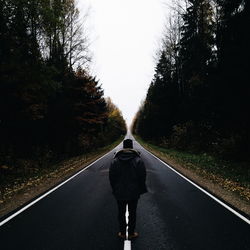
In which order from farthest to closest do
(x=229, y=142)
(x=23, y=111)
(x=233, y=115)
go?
(x=229, y=142) < (x=233, y=115) < (x=23, y=111)

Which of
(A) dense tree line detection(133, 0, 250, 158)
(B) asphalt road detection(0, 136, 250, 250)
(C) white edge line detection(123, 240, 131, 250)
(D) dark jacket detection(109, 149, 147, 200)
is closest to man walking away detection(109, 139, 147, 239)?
(D) dark jacket detection(109, 149, 147, 200)

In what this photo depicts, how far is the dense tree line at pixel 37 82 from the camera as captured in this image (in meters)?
13.9

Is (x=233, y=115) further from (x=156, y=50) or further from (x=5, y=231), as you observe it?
(x=156, y=50)

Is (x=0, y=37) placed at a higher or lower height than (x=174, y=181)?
higher

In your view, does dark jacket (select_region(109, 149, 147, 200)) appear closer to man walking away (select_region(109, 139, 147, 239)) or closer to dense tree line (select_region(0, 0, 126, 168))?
man walking away (select_region(109, 139, 147, 239))

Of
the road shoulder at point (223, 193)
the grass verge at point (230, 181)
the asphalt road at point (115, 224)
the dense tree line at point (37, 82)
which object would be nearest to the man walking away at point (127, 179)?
the asphalt road at point (115, 224)

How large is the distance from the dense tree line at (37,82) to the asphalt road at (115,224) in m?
6.72

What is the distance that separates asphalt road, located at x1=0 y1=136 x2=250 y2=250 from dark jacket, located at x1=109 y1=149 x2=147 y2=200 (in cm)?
101

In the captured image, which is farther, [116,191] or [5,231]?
[5,231]

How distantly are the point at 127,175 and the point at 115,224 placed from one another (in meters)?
1.78

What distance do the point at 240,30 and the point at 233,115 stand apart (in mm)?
4865

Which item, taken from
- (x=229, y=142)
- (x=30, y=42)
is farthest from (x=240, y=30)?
(x=30, y=42)

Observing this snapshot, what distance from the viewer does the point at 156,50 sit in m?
38.5

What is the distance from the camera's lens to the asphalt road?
5473mm
